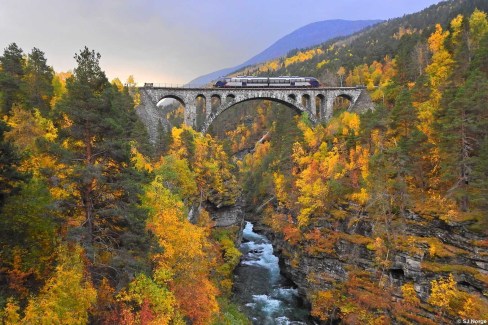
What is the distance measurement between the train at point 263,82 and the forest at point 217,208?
18.8 meters

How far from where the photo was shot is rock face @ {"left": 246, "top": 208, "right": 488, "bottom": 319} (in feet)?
83.3

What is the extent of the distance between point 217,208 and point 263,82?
3387 cm

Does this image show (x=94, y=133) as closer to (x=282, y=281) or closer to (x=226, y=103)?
(x=282, y=281)

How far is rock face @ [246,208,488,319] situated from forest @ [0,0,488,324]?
121 mm

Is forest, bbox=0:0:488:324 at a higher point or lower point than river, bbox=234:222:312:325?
higher

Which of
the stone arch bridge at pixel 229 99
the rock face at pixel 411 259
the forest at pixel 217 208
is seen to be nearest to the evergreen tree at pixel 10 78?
the forest at pixel 217 208

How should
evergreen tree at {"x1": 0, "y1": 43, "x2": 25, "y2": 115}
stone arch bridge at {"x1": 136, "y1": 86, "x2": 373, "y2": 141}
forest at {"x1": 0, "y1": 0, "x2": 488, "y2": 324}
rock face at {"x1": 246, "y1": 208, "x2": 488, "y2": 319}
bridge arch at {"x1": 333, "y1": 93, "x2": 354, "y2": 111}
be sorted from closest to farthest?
forest at {"x1": 0, "y1": 0, "x2": 488, "y2": 324}, rock face at {"x1": 246, "y1": 208, "x2": 488, "y2": 319}, evergreen tree at {"x1": 0, "y1": 43, "x2": 25, "y2": 115}, stone arch bridge at {"x1": 136, "y1": 86, "x2": 373, "y2": 141}, bridge arch at {"x1": 333, "y1": 93, "x2": 354, "y2": 111}

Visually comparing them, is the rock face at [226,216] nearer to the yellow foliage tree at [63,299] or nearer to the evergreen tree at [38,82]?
the evergreen tree at [38,82]

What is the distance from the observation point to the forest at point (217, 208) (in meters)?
15.5

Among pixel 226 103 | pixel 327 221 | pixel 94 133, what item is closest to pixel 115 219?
pixel 94 133

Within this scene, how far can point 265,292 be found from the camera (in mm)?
41875

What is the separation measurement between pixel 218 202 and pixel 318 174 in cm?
1549

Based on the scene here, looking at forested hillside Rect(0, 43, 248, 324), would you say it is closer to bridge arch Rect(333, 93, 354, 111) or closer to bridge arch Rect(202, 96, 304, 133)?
bridge arch Rect(202, 96, 304, 133)

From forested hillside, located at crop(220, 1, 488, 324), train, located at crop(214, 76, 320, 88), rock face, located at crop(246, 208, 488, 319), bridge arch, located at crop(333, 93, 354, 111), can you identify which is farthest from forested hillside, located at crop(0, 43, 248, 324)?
bridge arch, located at crop(333, 93, 354, 111)
